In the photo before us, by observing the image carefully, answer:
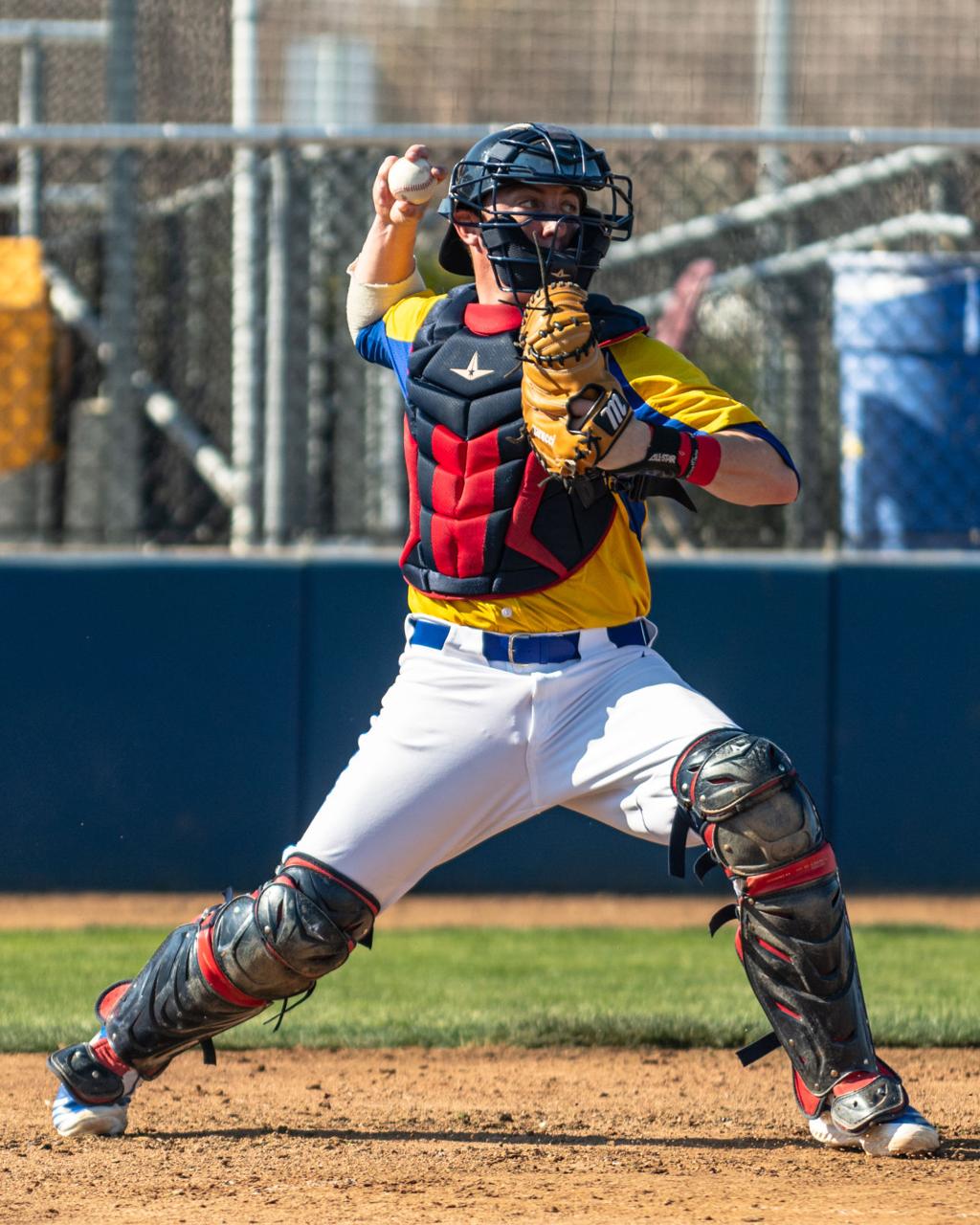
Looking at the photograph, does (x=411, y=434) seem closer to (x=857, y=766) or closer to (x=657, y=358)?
(x=657, y=358)

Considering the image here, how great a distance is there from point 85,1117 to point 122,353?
3.36m

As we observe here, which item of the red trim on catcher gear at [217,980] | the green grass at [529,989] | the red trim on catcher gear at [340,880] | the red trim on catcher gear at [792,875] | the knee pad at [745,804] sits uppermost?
the knee pad at [745,804]

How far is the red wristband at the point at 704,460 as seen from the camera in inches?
128

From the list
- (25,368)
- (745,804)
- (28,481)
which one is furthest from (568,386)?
(28,481)

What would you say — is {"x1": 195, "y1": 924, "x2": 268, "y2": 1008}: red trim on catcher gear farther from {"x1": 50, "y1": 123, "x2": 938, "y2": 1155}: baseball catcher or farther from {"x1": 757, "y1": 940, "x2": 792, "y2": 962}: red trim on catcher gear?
{"x1": 757, "y1": 940, "x2": 792, "y2": 962}: red trim on catcher gear

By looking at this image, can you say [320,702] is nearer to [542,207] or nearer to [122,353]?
[122,353]

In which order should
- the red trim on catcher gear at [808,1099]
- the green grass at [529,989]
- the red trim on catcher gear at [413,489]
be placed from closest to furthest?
the red trim on catcher gear at [808,1099]
the red trim on catcher gear at [413,489]
the green grass at [529,989]

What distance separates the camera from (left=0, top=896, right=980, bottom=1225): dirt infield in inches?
125

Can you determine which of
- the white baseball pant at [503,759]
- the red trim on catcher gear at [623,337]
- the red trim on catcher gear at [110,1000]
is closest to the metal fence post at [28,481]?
the red trim on catcher gear at [110,1000]

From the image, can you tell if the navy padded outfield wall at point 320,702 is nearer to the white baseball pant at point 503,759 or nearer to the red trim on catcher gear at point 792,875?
the white baseball pant at point 503,759

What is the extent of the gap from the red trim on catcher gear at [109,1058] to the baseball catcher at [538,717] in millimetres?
75

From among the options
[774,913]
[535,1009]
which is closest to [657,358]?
[774,913]

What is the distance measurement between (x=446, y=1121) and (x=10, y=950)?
2.34 meters

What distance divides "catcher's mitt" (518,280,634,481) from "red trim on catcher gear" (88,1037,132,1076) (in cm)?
151
